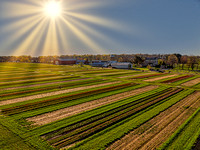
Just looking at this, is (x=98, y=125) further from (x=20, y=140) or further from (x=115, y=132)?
(x=20, y=140)

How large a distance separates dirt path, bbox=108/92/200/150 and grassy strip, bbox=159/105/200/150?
493 mm

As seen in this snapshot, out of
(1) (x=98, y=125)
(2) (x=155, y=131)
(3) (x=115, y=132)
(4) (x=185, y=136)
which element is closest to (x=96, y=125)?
(1) (x=98, y=125)

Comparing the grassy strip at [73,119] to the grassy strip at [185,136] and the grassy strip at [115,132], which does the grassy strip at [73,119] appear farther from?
the grassy strip at [185,136]

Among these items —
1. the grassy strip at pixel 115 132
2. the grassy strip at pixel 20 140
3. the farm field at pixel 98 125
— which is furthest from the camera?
the farm field at pixel 98 125

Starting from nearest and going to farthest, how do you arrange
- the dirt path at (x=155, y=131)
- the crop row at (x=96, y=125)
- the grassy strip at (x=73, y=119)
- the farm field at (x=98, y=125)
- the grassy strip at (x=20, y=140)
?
the grassy strip at (x=20, y=140), the dirt path at (x=155, y=131), the farm field at (x=98, y=125), the crop row at (x=96, y=125), the grassy strip at (x=73, y=119)

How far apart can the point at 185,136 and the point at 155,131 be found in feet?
8.92

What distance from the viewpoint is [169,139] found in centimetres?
1354

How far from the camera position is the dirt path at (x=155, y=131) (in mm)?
12758

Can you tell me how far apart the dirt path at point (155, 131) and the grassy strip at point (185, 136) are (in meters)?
0.49

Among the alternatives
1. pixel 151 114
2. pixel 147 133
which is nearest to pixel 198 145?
pixel 147 133

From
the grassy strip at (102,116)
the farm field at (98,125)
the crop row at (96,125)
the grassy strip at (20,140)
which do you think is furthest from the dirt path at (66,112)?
the crop row at (96,125)

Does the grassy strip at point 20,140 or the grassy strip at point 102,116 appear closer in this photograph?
the grassy strip at point 20,140

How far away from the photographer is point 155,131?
15.0 metres

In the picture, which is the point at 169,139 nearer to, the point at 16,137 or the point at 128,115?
the point at 128,115
